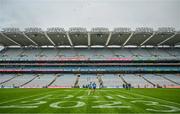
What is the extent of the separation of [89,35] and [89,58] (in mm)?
9911

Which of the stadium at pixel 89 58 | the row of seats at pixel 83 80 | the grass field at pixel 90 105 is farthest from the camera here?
the stadium at pixel 89 58

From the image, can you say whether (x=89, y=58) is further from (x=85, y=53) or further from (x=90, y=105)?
(x=90, y=105)

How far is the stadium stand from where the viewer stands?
50.5 meters

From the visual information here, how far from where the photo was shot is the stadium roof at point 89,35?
166 ft

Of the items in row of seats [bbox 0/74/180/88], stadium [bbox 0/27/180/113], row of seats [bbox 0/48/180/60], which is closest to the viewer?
row of seats [bbox 0/74/180/88]

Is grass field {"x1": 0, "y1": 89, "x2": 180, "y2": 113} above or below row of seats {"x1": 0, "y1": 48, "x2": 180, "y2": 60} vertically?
below

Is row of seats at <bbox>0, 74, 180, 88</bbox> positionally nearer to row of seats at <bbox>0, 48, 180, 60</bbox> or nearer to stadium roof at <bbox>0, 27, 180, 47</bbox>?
row of seats at <bbox>0, 48, 180, 60</bbox>

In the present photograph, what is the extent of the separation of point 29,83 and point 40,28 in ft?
50.5

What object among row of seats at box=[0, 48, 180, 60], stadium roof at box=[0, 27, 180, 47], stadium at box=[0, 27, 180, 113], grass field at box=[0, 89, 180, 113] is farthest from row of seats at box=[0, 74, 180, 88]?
grass field at box=[0, 89, 180, 113]

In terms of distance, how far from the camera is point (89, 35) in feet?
171

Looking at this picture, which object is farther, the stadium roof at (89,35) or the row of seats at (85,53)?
the row of seats at (85,53)

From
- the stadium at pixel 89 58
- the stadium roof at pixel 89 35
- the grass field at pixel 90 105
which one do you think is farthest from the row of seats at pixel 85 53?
the grass field at pixel 90 105

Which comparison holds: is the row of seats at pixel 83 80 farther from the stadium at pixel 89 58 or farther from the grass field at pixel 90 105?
the grass field at pixel 90 105

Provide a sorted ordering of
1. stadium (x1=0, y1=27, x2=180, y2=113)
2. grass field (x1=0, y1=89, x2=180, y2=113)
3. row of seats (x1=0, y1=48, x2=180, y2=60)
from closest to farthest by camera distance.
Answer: grass field (x1=0, y1=89, x2=180, y2=113) → stadium (x1=0, y1=27, x2=180, y2=113) → row of seats (x1=0, y1=48, x2=180, y2=60)
